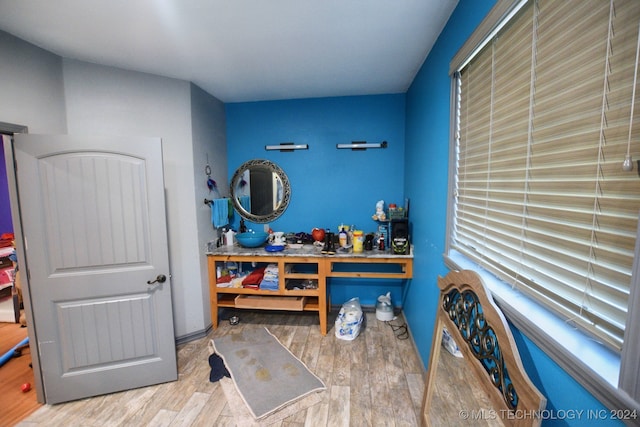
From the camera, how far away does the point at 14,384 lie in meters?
1.90

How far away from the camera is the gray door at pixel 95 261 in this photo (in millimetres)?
1649

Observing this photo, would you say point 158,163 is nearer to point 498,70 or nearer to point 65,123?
point 65,123

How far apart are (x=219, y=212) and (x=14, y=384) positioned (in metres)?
2.01

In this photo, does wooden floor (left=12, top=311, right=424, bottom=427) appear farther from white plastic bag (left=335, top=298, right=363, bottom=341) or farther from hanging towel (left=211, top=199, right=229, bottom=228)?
hanging towel (left=211, top=199, right=229, bottom=228)

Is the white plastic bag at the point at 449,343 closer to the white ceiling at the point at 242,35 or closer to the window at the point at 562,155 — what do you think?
the window at the point at 562,155

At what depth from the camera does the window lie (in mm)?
583

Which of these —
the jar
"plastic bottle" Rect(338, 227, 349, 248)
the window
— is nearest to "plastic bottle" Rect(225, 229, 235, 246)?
"plastic bottle" Rect(338, 227, 349, 248)

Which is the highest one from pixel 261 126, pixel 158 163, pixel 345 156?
pixel 261 126

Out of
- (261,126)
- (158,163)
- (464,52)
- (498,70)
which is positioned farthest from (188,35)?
(498,70)

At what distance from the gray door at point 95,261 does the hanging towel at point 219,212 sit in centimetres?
79

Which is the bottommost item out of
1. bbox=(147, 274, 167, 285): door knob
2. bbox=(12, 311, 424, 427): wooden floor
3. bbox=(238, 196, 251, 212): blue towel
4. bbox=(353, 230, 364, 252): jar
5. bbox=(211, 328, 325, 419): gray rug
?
bbox=(12, 311, 424, 427): wooden floor

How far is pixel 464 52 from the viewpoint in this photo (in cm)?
127

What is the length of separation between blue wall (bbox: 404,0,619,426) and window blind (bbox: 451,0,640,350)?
19 cm

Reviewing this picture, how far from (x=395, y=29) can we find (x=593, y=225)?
1618 mm
